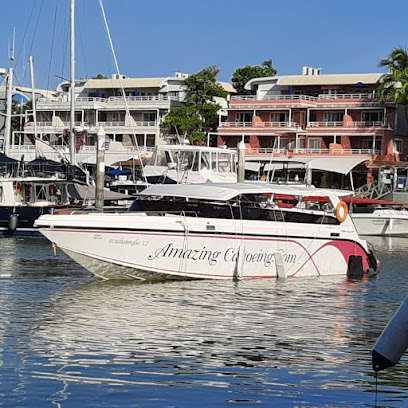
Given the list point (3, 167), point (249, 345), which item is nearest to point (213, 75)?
point (3, 167)

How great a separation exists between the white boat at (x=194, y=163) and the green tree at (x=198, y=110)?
4192 cm

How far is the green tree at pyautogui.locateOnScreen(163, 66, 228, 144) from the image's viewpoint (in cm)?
8819

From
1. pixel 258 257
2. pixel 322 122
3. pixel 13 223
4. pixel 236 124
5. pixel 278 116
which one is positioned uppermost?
pixel 278 116

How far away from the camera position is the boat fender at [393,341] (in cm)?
922

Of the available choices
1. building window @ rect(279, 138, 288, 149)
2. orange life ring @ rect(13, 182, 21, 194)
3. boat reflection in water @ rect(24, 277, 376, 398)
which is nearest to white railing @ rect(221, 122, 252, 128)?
building window @ rect(279, 138, 288, 149)

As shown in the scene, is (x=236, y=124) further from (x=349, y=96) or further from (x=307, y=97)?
(x=349, y=96)

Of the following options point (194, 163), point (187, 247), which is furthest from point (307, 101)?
point (187, 247)

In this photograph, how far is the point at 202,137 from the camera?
8775 cm

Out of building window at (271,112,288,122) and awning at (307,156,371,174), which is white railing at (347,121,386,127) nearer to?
awning at (307,156,371,174)

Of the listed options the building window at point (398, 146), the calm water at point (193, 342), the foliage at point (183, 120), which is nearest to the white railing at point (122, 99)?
the foliage at point (183, 120)

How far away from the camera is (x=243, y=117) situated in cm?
8669

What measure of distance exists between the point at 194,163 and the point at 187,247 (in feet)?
61.6

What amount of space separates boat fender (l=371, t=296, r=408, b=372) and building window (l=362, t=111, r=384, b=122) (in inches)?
2865

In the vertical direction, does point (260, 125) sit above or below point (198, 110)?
below
